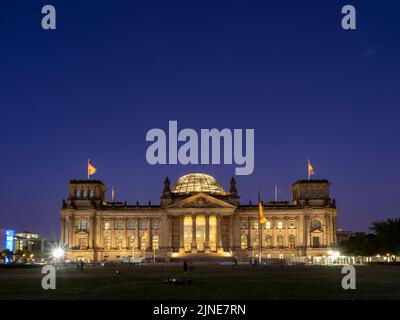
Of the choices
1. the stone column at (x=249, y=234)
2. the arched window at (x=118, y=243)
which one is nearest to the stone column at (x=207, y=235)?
the stone column at (x=249, y=234)

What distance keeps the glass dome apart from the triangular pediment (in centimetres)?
939

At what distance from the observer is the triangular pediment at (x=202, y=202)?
154 m

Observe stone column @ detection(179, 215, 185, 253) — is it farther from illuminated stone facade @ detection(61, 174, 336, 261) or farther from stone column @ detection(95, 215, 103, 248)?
stone column @ detection(95, 215, 103, 248)

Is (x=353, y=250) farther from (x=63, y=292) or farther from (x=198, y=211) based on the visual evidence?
(x=63, y=292)

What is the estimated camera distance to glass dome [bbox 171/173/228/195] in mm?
168375

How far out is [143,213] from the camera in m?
160

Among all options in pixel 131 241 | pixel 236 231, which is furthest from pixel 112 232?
pixel 236 231

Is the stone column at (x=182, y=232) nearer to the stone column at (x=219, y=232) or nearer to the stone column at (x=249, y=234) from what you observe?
the stone column at (x=219, y=232)

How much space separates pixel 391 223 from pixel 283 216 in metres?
43.9

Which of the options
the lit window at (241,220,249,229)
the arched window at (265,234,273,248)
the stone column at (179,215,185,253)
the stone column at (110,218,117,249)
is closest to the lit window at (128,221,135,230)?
the stone column at (110,218,117,249)

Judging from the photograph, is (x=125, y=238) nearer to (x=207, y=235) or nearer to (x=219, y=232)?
(x=207, y=235)

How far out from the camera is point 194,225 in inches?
6063

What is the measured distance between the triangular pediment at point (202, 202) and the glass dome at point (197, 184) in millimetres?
9390
